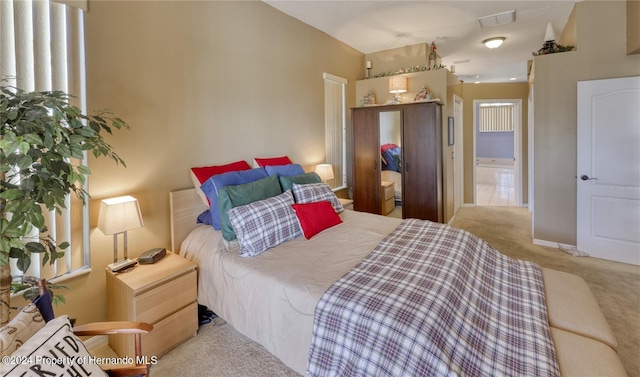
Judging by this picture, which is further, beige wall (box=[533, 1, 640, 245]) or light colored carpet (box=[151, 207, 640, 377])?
beige wall (box=[533, 1, 640, 245])

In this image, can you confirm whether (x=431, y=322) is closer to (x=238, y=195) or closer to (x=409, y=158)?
(x=238, y=195)

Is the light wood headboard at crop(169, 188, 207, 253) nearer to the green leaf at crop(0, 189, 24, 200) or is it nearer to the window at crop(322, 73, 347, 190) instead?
the green leaf at crop(0, 189, 24, 200)

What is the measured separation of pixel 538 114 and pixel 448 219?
183 cm

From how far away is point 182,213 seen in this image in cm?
251

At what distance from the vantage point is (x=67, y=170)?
1.21 metres

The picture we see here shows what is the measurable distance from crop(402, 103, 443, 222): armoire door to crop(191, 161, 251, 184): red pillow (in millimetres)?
2388

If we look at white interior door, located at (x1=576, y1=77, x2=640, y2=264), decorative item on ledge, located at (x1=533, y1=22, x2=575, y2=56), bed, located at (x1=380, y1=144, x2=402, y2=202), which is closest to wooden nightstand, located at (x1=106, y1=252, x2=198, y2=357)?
bed, located at (x1=380, y1=144, x2=402, y2=202)

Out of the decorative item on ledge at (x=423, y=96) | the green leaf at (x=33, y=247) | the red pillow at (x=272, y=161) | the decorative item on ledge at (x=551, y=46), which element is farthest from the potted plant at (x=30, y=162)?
the decorative item on ledge at (x=551, y=46)

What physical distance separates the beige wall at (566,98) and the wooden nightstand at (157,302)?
4.18m

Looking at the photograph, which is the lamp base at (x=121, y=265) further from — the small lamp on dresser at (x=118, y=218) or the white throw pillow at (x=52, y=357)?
the white throw pillow at (x=52, y=357)

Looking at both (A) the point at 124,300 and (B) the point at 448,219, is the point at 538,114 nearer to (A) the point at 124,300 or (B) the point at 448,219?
(B) the point at 448,219

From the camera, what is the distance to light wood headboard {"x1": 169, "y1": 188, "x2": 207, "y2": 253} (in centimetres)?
246

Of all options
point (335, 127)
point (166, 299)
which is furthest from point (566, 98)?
point (166, 299)

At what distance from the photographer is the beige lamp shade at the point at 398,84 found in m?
4.39
